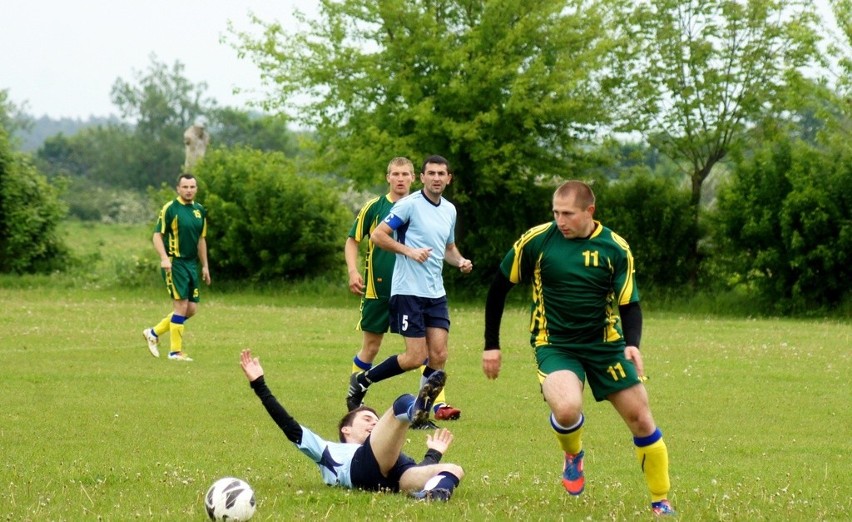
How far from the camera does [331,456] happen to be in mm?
8734

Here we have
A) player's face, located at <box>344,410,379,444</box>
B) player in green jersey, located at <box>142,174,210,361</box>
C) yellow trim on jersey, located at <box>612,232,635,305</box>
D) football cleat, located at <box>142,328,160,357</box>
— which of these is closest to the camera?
yellow trim on jersey, located at <box>612,232,635,305</box>

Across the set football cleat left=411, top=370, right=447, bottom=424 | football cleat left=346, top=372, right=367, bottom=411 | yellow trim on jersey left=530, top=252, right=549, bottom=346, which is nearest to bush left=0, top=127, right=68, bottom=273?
football cleat left=346, top=372, right=367, bottom=411

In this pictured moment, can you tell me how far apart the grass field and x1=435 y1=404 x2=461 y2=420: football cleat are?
178 mm

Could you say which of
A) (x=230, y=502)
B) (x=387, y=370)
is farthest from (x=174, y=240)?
(x=230, y=502)

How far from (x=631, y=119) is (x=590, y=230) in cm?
2839

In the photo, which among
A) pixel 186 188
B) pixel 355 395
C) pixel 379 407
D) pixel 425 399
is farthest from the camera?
pixel 186 188

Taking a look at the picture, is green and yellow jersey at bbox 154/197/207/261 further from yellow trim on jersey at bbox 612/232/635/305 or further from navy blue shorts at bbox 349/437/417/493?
yellow trim on jersey at bbox 612/232/635/305

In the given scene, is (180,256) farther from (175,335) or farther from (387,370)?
(387,370)

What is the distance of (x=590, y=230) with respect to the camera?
842cm

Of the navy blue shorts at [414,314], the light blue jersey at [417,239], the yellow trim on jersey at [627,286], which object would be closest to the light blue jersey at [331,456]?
the yellow trim on jersey at [627,286]

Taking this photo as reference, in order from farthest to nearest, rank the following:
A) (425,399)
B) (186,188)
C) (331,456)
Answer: (186,188), (331,456), (425,399)

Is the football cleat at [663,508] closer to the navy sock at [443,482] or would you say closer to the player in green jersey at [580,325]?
the player in green jersey at [580,325]

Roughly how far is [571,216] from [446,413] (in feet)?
17.3

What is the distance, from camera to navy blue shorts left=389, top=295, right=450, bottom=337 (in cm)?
1233
